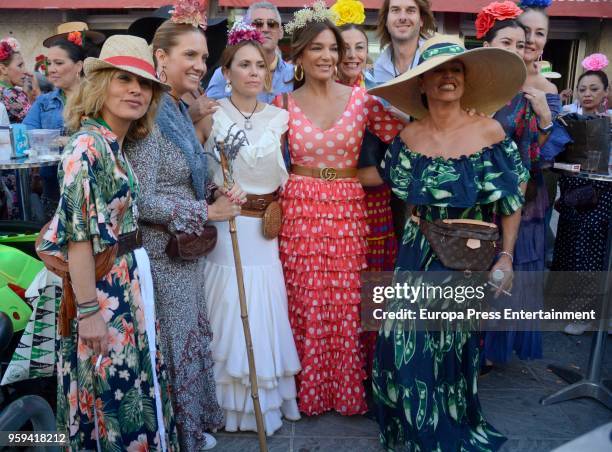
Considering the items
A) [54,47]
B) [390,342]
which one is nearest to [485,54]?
[390,342]

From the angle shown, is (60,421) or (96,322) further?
(60,421)

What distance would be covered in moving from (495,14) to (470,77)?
957 mm

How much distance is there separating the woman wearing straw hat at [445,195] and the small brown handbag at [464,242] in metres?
0.04

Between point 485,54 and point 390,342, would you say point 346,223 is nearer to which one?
point 390,342

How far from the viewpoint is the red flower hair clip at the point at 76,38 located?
4887 mm

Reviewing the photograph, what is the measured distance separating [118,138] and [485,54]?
1.77m

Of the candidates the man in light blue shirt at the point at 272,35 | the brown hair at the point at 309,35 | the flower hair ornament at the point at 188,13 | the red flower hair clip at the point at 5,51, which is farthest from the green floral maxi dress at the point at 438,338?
the red flower hair clip at the point at 5,51

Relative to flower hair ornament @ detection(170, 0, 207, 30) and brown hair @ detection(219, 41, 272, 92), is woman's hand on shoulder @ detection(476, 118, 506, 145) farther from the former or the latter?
flower hair ornament @ detection(170, 0, 207, 30)

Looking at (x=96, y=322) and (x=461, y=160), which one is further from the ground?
(x=461, y=160)

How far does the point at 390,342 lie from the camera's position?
2879 millimetres

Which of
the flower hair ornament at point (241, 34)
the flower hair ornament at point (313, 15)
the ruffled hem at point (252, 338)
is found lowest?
the ruffled hem at point (252, 338)

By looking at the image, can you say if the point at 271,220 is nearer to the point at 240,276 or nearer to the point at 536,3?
the point at 240,276

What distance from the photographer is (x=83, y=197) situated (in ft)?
6.70

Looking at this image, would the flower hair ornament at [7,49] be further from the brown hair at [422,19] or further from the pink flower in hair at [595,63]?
the pink flower in hair at [595,63]
